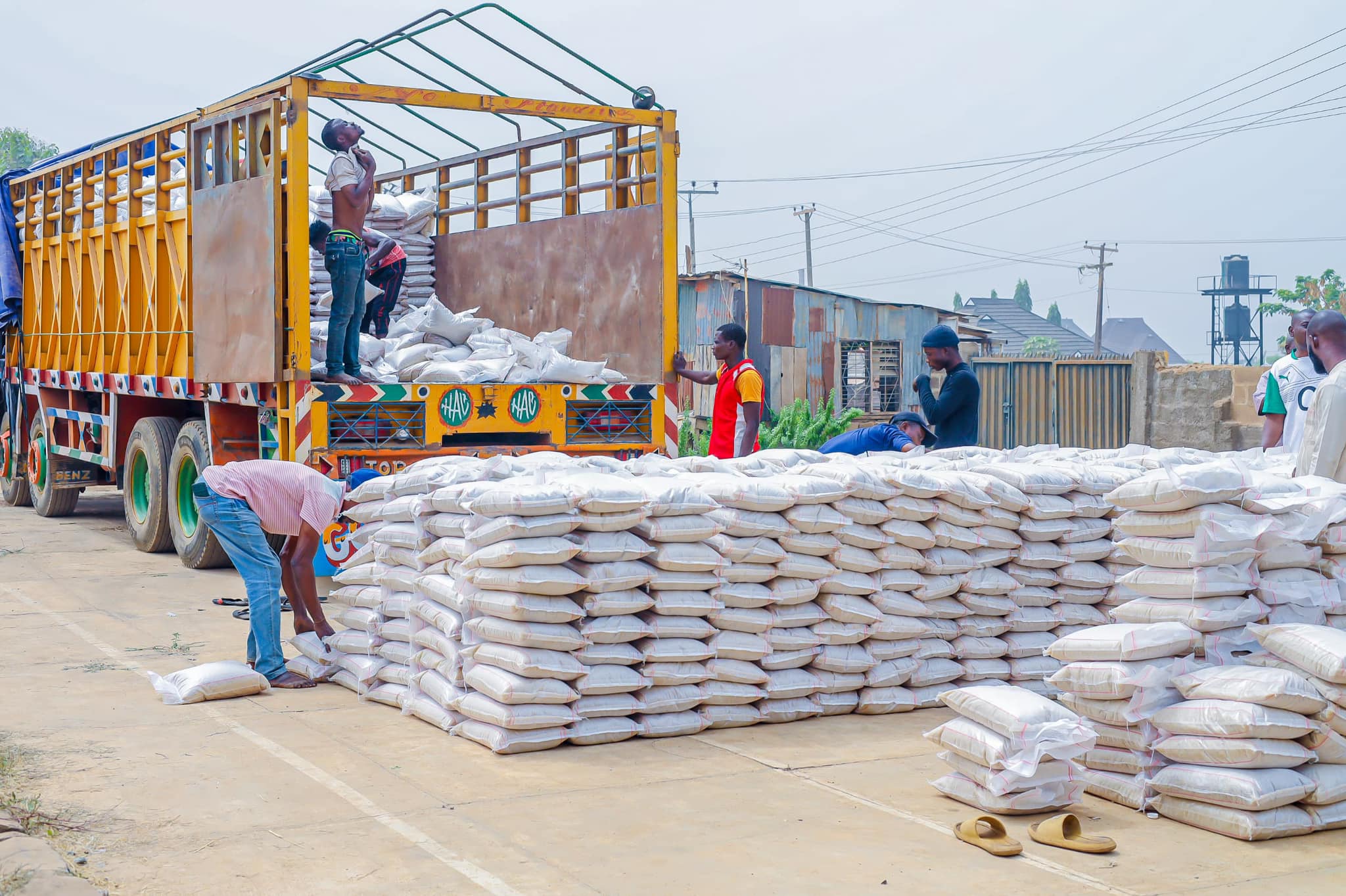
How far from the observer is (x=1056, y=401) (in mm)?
20141

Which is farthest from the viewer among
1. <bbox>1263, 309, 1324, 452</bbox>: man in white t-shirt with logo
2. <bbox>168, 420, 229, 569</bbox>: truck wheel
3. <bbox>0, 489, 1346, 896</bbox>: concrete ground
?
<bbox>168, 420, 229, 569</bbox>: truck wheel

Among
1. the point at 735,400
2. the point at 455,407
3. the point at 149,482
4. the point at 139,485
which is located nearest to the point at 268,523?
the point at 455,407

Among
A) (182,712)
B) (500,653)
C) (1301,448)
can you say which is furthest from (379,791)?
(1301,448)

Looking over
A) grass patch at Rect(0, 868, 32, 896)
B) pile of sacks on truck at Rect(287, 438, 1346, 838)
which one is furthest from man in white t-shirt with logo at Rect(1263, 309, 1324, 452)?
grass patch at Rect(0, 868, 32, 896)

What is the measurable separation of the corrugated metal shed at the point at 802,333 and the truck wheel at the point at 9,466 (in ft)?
29.4

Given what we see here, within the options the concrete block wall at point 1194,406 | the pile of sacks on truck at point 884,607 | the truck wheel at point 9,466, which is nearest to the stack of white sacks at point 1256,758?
the pile of sacks on truck at point 884,607

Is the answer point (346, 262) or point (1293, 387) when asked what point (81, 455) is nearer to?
point (346, 262)

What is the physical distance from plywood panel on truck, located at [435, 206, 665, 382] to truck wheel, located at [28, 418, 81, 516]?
4.89 m

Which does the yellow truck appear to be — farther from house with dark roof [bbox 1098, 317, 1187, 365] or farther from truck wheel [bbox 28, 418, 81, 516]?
house with dark roof [bbox 1098, 317, 1187, 365]

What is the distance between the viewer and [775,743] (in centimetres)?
555

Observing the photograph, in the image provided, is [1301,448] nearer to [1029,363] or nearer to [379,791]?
[379,791]

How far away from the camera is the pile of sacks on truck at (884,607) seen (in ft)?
15.2

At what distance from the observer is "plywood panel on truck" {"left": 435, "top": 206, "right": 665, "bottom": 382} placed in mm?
9211

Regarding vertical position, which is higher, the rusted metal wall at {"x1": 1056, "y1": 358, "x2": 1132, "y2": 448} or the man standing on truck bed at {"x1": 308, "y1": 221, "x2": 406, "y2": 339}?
the man standing on truck bed at {"x1": 308, "y1": 221, "x2": 406, "y2": 339}
